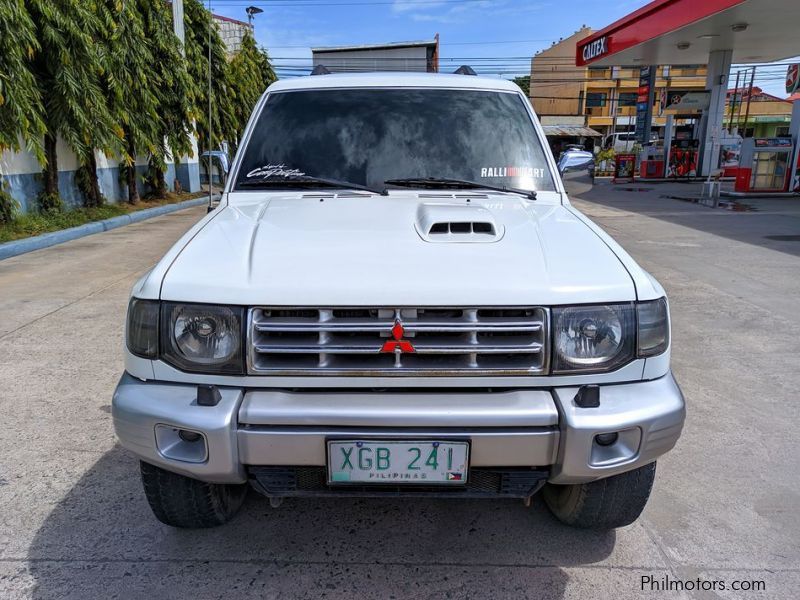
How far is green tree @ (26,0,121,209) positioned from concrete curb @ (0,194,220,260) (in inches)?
34.7

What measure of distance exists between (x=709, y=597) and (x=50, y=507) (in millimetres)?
2741

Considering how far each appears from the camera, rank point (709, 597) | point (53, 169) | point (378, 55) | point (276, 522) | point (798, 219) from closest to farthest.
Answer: point (709, 597) → point (276, 522) → point (378, 55) → point (53, 169) → point (798, 219)

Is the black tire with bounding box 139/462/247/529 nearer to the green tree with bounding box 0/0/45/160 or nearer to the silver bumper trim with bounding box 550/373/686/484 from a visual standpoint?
the silver bumper trim with bounding box 550/373/686/484

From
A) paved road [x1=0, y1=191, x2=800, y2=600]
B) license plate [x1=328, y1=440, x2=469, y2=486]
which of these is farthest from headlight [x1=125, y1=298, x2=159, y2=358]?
paved road [x1=0, y1=191, x2=800, y2=600]

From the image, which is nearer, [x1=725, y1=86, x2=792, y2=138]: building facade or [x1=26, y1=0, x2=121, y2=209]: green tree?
[x1=26, y1=0, x2=121, y2=209]: green tree

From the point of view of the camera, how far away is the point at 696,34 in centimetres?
1777

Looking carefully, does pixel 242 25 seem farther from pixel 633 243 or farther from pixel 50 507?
pixel 50 507

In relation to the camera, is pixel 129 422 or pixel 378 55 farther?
pixel 378 55

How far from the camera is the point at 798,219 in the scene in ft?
40.9

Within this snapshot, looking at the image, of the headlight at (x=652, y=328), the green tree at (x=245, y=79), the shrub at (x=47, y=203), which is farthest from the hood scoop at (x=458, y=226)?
the green tree at (x=245, y=79)

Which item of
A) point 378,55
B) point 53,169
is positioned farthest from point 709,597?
point 53,169

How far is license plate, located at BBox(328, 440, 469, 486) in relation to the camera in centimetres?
193

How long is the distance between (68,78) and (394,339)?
10308 millimetres

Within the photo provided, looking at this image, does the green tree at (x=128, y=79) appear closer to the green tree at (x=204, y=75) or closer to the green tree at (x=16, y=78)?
the green tree at (x=204, y=75)
